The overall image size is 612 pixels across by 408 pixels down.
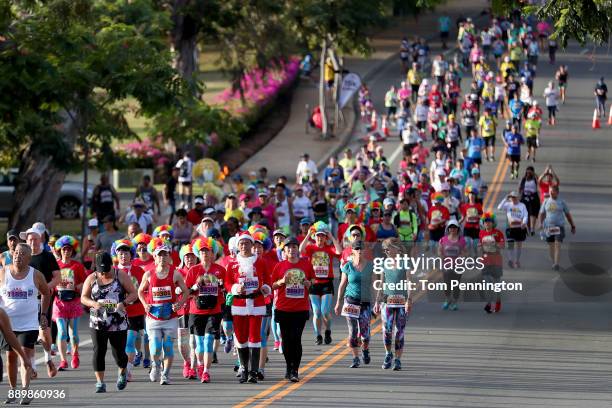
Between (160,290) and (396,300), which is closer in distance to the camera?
(160,290)

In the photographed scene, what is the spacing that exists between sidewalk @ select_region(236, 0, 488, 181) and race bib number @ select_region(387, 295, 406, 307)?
26.3 meters

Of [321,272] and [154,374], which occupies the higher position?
[321,272]

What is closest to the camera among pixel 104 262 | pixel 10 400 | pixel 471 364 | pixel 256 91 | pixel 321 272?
pixel 10 400

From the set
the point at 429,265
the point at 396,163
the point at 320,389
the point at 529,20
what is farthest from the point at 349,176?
the point at 529,20

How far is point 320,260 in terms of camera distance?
20.2m

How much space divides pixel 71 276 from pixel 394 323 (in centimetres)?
413

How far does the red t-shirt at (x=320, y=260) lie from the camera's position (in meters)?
20.1

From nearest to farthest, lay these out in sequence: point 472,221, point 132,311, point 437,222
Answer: point 132,311, point 472,221, point 437,222

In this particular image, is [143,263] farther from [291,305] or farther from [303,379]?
[303,379]

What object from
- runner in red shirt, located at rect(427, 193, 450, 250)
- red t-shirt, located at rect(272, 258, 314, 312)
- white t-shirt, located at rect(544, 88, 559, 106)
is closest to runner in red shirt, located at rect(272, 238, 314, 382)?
red t-shirt, located at rect(272, 258, 314, 312)

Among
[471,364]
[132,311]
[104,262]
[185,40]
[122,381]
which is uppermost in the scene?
[185,40]

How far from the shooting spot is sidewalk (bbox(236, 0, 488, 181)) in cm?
4769

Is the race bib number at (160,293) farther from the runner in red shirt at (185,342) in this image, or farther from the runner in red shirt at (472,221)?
the runner in red shirt at (472,221)

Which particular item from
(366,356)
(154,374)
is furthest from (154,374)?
(366,356)
